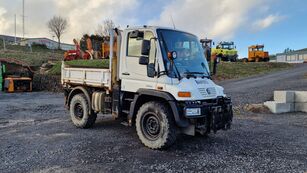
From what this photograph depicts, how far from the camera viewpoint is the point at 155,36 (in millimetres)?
6031

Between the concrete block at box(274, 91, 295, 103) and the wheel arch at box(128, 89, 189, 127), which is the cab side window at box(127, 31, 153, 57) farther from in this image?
the concrete block at box(274, 91, 295, 103)

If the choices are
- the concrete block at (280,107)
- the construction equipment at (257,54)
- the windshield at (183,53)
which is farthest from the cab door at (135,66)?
the construction equipment at (257,54)

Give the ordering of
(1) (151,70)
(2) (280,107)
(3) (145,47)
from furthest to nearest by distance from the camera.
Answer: (2) (280,107) < (1) (151,70) < (3) (145,47)

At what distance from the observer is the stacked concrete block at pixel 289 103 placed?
10.8m

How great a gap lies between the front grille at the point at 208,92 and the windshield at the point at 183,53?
42cm

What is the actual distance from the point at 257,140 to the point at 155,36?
3.60m

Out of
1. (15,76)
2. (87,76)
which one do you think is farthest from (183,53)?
(15,76)

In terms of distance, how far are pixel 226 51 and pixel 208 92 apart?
105 feet

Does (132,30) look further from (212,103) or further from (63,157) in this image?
(63,157)

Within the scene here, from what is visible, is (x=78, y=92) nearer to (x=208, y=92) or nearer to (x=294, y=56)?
(x=208, y=92)

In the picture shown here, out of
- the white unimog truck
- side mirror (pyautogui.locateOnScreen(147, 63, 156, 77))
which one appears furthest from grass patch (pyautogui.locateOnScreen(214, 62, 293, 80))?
side mirror (pyautogui.locateOnScreen(147, 63, 156, 77))

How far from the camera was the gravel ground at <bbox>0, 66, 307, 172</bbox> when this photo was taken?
5070mm

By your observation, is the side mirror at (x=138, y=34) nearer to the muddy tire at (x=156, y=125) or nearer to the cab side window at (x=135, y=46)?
the cab side window at (x=135, y=46)

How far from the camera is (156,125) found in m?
6.00
